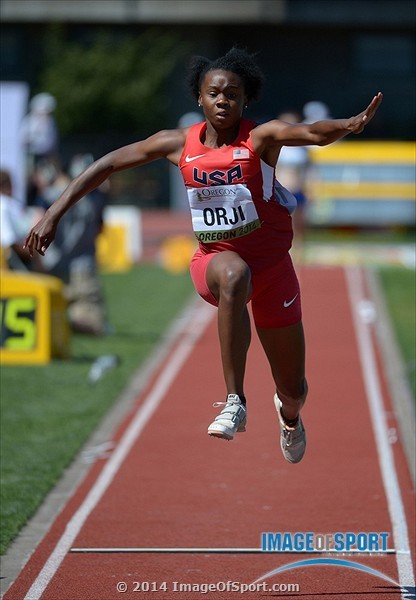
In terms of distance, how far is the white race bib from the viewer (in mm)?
5969

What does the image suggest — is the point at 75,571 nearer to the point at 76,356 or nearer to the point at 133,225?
the point at 76,356

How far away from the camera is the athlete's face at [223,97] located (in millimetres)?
5914

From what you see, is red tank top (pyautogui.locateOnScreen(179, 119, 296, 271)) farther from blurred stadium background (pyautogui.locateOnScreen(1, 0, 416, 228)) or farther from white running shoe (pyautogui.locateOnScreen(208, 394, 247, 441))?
blurred stadium background (pyautogui.locateOnScreen(1, 0, 416, 228))

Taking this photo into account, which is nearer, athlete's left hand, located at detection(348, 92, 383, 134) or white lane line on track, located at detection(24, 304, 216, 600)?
athlete's left hand, located at detection(348, 92, 383, 134)

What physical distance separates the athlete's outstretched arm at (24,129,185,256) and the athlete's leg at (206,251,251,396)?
22.5 inches

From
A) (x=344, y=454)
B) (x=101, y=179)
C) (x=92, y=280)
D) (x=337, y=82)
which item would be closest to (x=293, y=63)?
(x=337, y=82)

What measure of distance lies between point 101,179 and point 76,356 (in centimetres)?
772

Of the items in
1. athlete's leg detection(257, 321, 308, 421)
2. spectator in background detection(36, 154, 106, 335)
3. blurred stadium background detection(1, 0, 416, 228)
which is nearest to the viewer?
athlete's leg detection(257, 321, 308, 421)

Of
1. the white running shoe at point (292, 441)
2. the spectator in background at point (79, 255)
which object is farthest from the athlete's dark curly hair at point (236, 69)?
the spectator in background at point (79, 255)

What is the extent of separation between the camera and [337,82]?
37781 millimetres

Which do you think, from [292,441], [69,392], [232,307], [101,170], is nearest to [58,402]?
[69,392]

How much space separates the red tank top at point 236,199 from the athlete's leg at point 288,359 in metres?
0.41

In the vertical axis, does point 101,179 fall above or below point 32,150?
below

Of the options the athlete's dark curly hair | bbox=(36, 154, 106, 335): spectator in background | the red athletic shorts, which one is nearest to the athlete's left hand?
the athlete's dark curly hair
